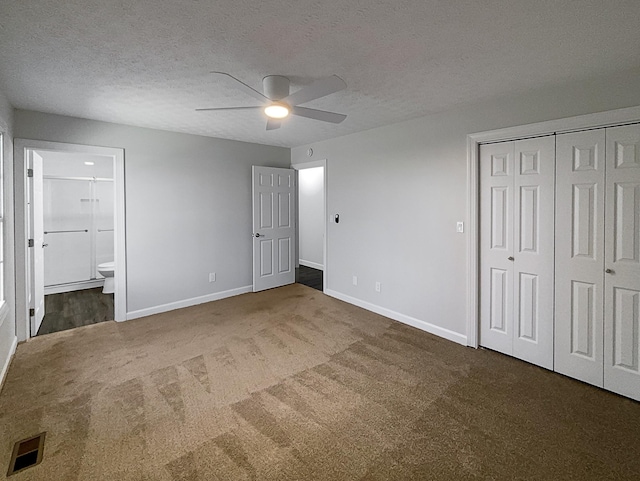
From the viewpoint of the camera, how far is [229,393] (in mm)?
2373

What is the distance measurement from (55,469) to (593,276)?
3752mm

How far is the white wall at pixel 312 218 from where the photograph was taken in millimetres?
7227

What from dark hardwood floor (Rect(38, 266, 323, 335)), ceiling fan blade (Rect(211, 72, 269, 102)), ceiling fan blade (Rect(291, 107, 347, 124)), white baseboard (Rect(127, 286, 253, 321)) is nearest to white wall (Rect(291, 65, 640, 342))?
ceiling fan blade (Rect(291, 107, 347, 124))

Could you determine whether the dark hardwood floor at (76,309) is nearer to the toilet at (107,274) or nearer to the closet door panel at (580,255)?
the toilet at (107,274)

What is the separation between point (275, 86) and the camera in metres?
2.36

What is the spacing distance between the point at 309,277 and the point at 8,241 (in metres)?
4.33

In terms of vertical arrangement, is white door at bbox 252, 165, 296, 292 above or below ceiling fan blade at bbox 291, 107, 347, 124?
below

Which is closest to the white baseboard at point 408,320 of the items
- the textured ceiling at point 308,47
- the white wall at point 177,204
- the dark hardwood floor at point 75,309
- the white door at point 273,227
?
the white door at point 273,227

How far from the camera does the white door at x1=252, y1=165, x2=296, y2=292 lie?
16.5 feet

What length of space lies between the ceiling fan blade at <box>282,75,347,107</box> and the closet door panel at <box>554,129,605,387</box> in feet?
6.31

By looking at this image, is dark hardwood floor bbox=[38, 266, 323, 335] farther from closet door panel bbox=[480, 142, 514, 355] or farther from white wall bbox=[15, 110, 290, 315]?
closet door panel bbox=[480, 142, 514, 355]

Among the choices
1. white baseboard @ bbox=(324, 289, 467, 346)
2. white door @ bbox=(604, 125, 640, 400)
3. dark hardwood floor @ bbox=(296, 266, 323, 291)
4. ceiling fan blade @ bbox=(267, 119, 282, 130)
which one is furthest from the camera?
dark hardwood floor @ bbox=(296, 266, 323, 291)

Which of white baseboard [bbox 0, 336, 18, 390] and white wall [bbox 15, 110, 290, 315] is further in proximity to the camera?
white wall [bbox 15, 110, 290, 315]

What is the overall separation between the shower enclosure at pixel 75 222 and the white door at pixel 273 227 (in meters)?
2.83
